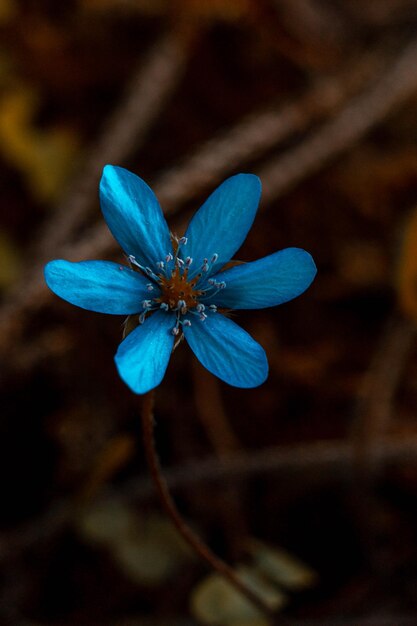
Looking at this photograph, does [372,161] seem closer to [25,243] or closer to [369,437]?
[369,437]

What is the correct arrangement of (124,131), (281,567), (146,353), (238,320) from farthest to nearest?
(124,131)
(238,320)
(281,567)
(146,353)

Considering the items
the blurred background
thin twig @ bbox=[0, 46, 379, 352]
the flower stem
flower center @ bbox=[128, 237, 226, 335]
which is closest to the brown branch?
the blurred background

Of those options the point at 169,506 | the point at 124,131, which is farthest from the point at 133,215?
the point at 124,131

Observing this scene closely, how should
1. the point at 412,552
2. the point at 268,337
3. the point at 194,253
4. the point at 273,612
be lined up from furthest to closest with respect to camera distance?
1. the point at 268,337
2. the point at 412,552
3. the point at 273,612
4. the point at 194,253

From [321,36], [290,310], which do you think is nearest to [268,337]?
[290,310]

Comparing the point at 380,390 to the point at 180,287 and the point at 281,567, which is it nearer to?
the point at 281,567

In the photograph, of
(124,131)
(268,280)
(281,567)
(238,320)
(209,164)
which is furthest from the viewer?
(124,131)

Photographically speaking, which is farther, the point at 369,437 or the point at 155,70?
the point at 155,70

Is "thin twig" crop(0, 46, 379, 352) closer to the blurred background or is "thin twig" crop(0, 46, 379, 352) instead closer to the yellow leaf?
the blurred background
